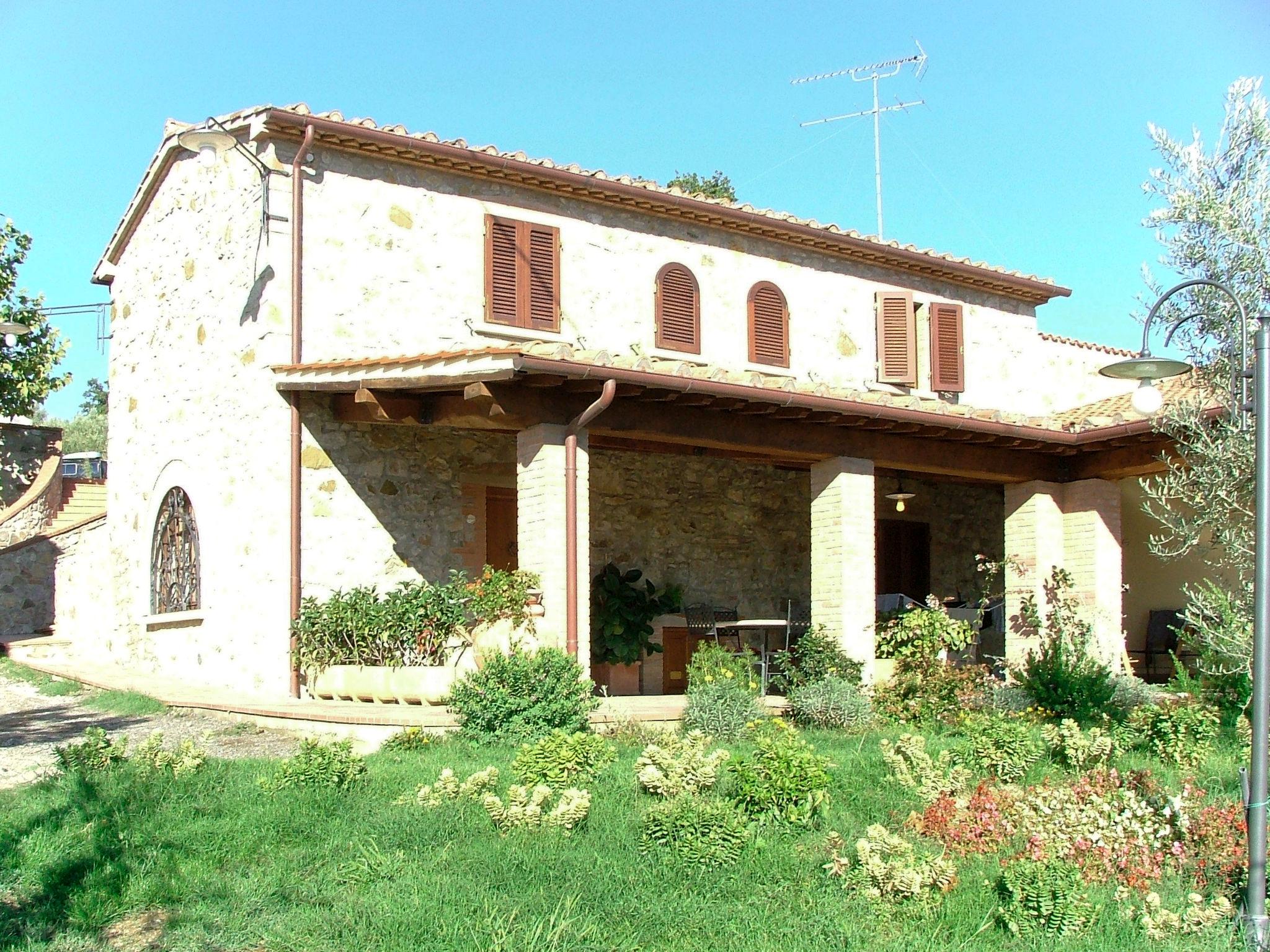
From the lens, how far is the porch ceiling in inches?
399

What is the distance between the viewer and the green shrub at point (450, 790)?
7.09 metres

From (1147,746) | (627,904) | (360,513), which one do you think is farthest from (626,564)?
(627,904)

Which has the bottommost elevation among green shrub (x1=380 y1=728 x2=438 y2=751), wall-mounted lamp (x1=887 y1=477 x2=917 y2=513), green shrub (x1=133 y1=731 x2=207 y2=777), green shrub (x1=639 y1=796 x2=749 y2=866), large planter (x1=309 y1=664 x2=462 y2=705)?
green shrub (x1=639 y1=796 x2=749 y2=866)

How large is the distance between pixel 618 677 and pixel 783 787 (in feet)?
22.2

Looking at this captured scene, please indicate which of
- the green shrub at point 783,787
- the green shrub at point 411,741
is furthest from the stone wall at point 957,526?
the green shrub at point 783,787

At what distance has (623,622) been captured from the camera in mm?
13227

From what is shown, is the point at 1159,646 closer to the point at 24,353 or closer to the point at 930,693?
the point at 930,693

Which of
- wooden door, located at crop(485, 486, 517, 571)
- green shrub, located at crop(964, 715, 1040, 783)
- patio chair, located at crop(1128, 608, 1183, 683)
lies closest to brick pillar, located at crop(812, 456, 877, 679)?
wooden door, located at crop(485, 486, 517, 571)

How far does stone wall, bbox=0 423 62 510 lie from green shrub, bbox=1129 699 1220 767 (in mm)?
16338

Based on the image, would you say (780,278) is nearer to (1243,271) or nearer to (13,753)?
(1243,271)

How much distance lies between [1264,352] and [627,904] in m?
3.92

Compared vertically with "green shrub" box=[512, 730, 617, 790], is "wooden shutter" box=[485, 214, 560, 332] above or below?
above

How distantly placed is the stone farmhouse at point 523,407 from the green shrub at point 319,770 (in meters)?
2.91

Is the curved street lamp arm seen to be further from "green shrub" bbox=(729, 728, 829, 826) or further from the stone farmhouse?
the stone farmhouse
